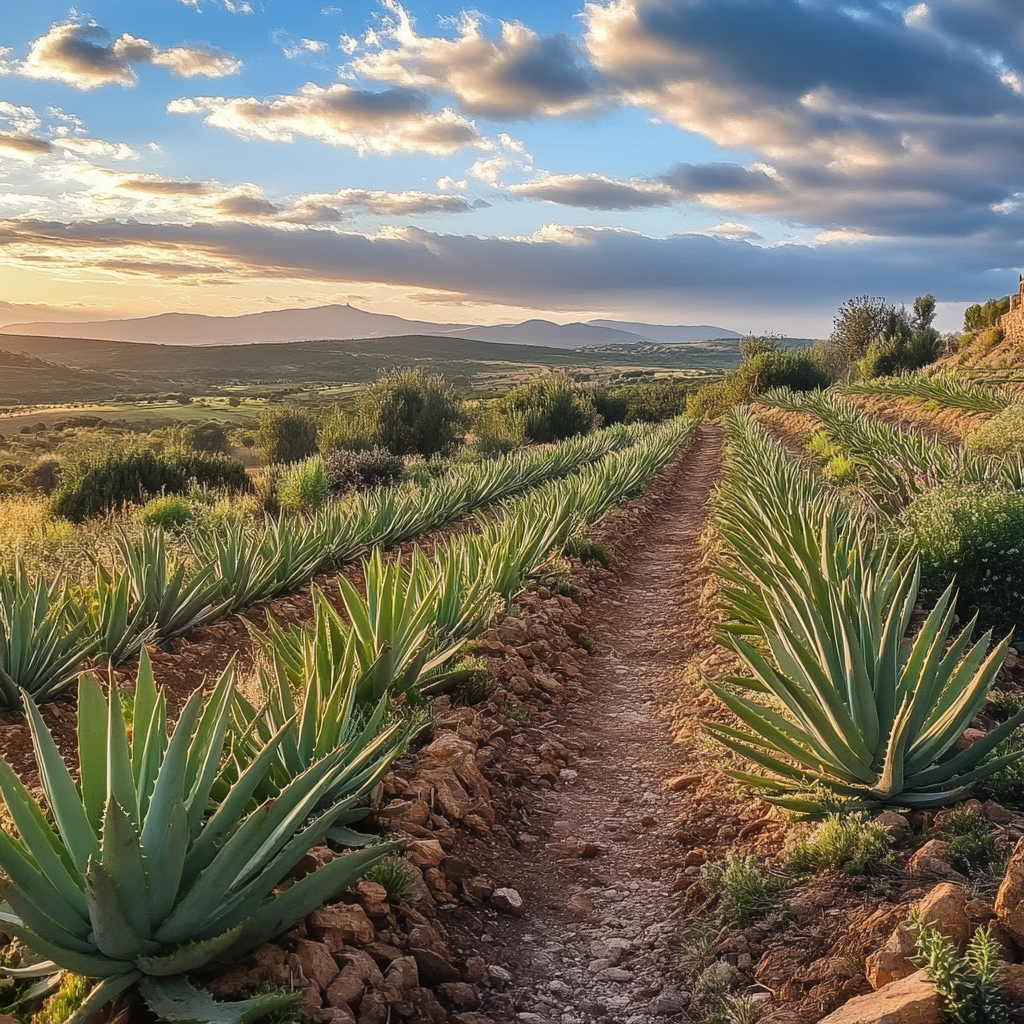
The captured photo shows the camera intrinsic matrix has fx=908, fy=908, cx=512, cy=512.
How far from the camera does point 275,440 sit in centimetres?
2433

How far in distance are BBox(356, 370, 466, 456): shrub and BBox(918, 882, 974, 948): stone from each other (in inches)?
829

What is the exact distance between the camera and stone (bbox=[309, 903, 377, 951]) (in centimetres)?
261

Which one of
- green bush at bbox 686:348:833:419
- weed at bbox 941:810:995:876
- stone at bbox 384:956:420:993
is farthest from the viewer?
green bush at bbox 686:348:833:419

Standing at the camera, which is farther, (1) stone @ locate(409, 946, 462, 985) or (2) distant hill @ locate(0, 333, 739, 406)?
(2) distant hill @ locate(0, 333, 739, 406)

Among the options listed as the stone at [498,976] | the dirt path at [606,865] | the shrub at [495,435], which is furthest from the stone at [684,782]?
the shrub at [495,435]

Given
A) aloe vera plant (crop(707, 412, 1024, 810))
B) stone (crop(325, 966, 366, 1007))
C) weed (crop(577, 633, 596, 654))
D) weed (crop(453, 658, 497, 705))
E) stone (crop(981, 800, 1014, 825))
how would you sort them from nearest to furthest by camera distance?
stone (crop(325, 966, 366, 1007)), stone (crop(981, 800, 1014, 825)), aloe vera plant (crop(707, 412, 1024, 810)), weed (crop(453, 658, 497, 705)), weed (crop(577, 633, 596, 654))

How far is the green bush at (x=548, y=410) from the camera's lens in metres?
28.7

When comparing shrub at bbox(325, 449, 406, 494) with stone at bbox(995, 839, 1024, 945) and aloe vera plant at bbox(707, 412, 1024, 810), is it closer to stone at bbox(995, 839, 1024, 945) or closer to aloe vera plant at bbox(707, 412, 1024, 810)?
aloe vera plant at bbox(707, 412, 1024, 810)

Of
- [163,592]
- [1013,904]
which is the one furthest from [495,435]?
[1013,904]

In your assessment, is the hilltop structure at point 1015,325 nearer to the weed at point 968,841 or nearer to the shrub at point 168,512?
the shrub at point 168,512

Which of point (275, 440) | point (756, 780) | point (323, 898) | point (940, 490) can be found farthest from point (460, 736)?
point (275, 440)

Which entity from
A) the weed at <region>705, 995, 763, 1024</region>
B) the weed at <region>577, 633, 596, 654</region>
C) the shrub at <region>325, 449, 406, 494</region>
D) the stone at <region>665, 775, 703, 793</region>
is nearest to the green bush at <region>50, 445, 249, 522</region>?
the shrub at <region>325, 449, 406, 494</region>

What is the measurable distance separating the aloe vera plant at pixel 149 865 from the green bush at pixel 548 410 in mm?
25627

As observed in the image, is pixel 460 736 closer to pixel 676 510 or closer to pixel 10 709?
pixel 10 709
